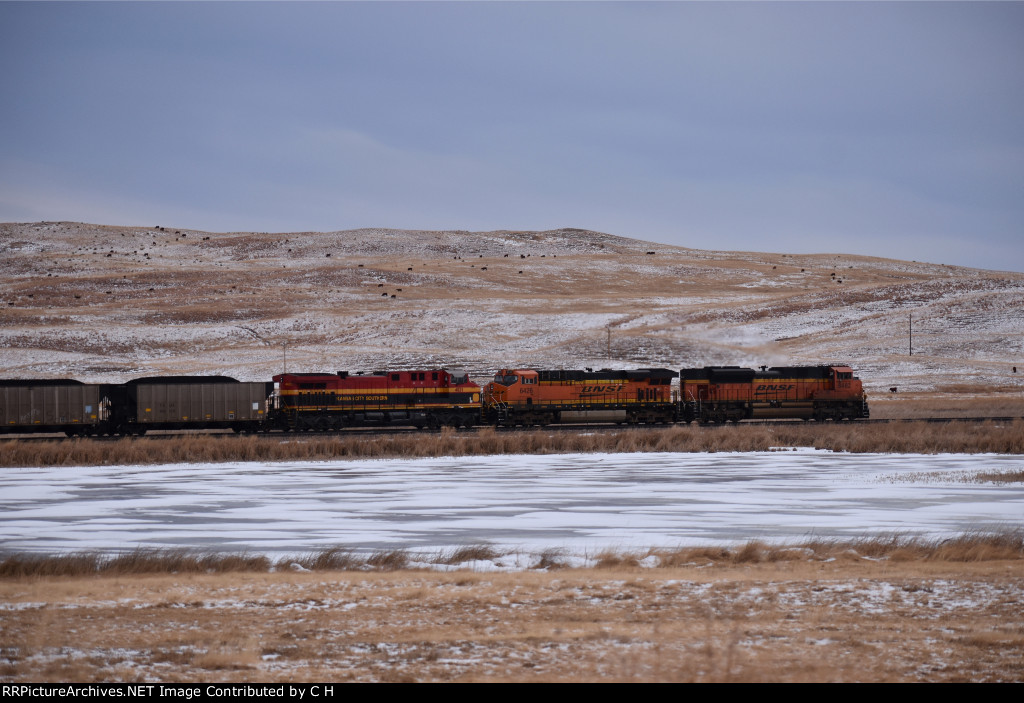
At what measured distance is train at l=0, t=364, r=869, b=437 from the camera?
4362 centimetres

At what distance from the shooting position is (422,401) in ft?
152

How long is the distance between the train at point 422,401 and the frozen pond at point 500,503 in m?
11.1

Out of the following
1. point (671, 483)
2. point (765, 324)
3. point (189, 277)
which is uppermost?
point (189, 277)

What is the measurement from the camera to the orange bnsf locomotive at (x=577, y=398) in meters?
47.8

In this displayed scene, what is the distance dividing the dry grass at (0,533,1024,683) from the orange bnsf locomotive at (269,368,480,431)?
30571 mm

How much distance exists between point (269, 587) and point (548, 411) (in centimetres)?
3478

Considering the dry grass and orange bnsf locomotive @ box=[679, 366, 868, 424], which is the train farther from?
the dry grass

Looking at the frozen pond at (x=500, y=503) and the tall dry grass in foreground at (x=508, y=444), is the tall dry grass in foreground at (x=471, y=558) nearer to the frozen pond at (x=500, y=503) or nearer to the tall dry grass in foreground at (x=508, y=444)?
the frozen pond at (x=500, y=503)

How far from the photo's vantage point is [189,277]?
128875mm

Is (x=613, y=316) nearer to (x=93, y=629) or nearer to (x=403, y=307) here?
(x=403, y=307)

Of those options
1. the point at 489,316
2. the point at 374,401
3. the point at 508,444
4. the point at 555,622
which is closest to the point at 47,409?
the point at 374,401

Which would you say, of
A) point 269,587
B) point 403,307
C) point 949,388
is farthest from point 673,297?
point 269,587

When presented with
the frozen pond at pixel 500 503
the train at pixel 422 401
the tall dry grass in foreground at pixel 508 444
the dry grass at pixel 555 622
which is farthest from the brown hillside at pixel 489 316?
the dry grass at pixel 555 622
